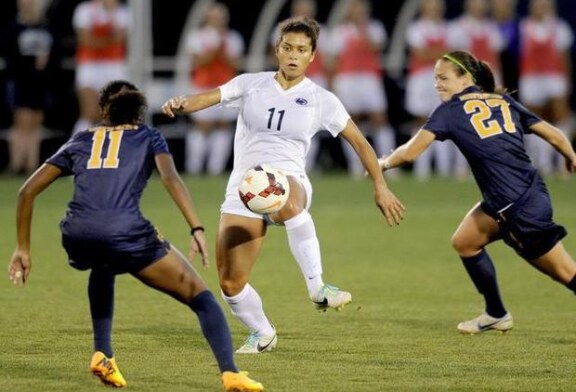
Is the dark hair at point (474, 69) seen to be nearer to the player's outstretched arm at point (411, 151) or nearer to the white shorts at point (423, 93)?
the player's outstretched arm at point (411, 151)

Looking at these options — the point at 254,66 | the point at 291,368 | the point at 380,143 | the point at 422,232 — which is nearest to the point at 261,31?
the point at 254,66

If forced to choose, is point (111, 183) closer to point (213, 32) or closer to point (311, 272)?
point (311, 272)

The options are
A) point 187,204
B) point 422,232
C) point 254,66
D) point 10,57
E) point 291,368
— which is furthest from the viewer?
point 254,66

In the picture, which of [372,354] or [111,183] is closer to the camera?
[111,183]

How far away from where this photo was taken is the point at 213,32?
22469mm

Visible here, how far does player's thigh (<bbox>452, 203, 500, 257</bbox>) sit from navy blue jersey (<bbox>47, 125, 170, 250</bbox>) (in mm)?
2680

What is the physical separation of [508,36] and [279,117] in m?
15.0

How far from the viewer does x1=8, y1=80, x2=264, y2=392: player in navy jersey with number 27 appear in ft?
23.5

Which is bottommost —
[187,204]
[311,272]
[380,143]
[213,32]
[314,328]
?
[380,143]

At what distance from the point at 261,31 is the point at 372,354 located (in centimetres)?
1583

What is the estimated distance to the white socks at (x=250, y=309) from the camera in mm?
8594

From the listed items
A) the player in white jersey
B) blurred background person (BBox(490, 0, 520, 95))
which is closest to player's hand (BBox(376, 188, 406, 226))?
the player in white jersey

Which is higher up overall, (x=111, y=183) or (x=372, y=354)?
(x=111, y=183)

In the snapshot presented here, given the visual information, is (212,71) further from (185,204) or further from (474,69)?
(185,204)
